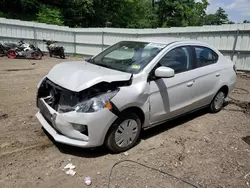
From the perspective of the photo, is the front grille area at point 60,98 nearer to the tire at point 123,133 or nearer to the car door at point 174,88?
the tire at point 123,133

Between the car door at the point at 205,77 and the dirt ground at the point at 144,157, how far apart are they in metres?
0.53

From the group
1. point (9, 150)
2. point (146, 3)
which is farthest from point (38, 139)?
point (146, 3)

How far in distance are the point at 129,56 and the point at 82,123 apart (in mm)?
1578

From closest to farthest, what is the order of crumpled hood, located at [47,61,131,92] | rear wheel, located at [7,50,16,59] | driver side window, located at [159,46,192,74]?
crumpled hood, located at [47,61,131,92], driver side window, located at [159,46,192,74], rear wheel, located at [7,50,16,59]

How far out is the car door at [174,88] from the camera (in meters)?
3.37

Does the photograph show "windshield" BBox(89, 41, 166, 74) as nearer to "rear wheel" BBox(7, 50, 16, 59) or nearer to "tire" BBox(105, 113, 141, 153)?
"tire" BBox(105, 113, 141, 153)

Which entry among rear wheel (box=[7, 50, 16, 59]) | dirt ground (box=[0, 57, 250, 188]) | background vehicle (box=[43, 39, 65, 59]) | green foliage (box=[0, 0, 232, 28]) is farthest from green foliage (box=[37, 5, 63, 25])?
dirt ground (box=[0, 57, 250, 188])

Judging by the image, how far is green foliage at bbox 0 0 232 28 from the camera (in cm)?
2212

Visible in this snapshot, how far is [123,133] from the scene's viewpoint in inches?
122

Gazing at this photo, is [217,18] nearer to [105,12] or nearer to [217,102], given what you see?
[105,12]

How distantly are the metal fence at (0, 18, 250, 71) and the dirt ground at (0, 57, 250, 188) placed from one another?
4.80 m

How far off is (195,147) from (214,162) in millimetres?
432

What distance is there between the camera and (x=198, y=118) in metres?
4.68

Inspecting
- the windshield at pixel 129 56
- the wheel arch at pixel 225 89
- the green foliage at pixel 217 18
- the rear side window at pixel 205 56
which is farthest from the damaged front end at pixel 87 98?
the green foliage at pixel 217 18
